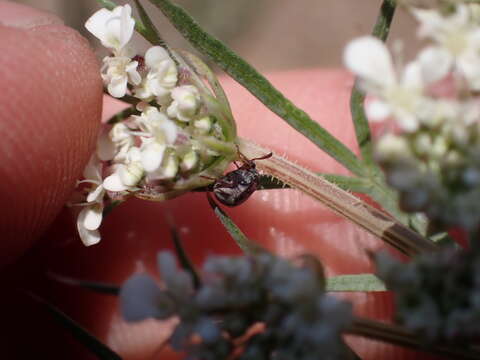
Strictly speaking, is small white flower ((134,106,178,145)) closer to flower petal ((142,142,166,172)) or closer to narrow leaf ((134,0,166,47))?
flower petal ((142,142,166,172))

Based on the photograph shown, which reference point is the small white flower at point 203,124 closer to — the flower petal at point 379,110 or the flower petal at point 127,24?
the flower petal at point 127,24

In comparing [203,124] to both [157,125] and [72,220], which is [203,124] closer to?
[157,125]

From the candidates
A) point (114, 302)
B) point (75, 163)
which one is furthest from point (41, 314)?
point (75, 163)

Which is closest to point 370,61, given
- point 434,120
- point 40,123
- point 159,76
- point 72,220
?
point 434,120

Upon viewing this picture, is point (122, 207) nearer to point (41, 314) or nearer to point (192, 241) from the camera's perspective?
point (192, 241)

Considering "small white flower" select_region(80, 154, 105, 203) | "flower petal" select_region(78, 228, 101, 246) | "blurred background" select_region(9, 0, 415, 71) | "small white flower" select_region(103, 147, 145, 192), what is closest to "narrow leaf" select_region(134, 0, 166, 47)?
"small white flower" select_region(103, 147, 145, 192)

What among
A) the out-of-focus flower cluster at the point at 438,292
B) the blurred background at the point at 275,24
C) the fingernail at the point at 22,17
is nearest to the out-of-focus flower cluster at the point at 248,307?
the out-of-focus flower cluster at the point at 438,292
